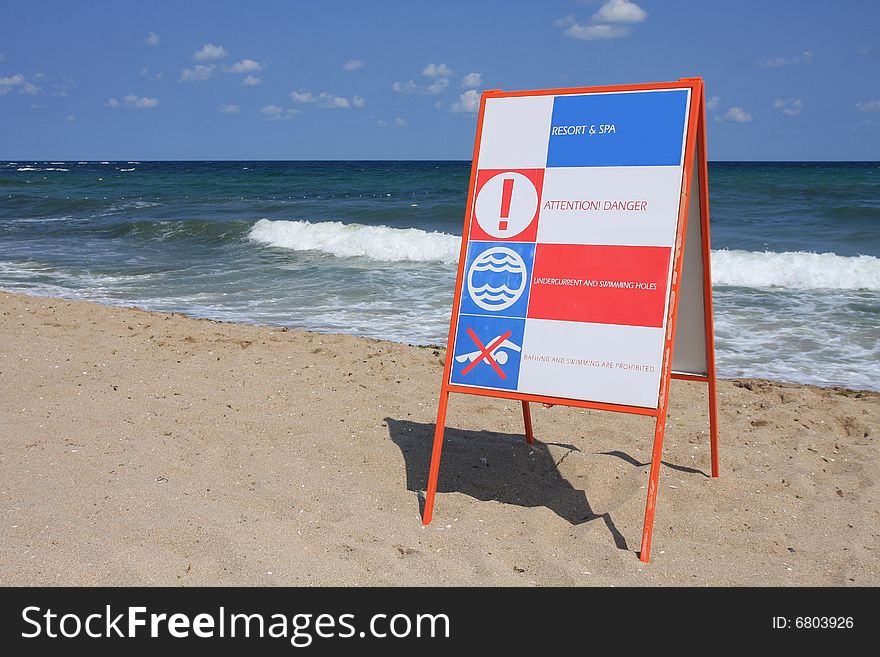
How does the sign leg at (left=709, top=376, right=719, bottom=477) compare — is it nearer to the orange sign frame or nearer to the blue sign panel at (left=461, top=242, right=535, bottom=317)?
the orange sign frame

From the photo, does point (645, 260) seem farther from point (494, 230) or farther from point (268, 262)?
point (268, 262)

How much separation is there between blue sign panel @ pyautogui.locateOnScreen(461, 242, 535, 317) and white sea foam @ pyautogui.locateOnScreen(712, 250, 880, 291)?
917 cm

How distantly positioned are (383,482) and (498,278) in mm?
1374

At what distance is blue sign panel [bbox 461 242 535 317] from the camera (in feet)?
13.0

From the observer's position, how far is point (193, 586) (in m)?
3.27

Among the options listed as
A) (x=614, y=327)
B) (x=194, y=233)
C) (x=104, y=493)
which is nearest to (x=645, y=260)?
(x=614, y=327)

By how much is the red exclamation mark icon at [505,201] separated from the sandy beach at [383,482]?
1503mm

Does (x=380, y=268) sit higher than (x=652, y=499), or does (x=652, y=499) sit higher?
(x=380, y=268)

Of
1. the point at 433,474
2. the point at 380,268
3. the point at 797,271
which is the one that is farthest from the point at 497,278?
the point at 380,268

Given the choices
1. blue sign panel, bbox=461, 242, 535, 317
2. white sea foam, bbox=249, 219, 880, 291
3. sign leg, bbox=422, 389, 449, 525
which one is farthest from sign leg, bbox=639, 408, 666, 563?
white sea foam, bbox=249, 219, 880, 291

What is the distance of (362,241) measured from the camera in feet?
→ 57.2

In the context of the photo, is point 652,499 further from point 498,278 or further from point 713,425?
point 498,278

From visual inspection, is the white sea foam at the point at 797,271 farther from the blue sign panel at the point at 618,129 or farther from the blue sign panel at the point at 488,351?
the blue sign panel at the point at 488,351
